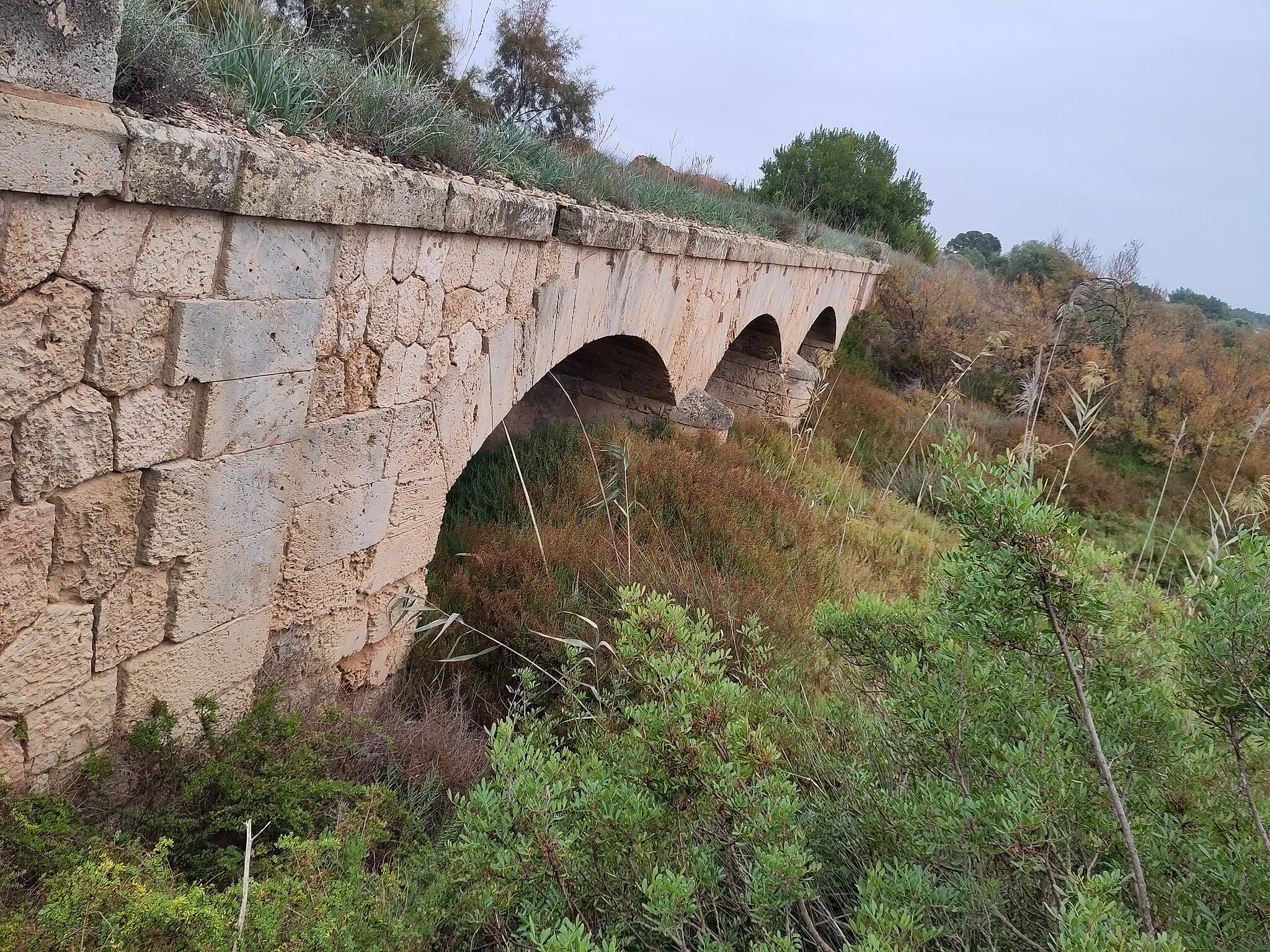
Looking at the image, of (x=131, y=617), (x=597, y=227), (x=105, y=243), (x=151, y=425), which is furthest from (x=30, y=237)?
(x=597, y=227)

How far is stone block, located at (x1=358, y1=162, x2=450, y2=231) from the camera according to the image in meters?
3.17

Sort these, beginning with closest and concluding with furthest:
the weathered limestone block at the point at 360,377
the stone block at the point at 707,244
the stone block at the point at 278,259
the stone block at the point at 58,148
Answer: the stone block at the point at 58,148
the stone block at the point at 278,259
the weathered limestone block at the point at 360,377
the stone block at the point at 707,244

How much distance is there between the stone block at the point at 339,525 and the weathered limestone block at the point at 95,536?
2.46 feet

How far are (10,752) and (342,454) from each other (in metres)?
1.49

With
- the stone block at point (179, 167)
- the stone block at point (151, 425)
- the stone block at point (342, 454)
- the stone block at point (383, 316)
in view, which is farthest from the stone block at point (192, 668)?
the stone block at point (179, 167)

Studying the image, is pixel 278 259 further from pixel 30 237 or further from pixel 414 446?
pixel 414 446

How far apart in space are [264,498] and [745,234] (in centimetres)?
654

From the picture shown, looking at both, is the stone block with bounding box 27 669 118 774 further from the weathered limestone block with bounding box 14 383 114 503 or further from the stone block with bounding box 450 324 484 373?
the stone block with bounding box 450 324 484 373

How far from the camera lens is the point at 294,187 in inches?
110

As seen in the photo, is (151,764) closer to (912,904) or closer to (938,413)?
(912,904)

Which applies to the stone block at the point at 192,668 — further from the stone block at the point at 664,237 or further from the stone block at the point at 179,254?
the stone block at the point at 664,237

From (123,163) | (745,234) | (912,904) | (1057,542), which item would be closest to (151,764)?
(123,163)

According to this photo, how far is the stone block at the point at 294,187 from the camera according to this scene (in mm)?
2631

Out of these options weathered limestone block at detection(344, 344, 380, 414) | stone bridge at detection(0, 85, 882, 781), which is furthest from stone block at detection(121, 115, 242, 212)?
weathered limestone block at detection(344, 344, 380, 414)
